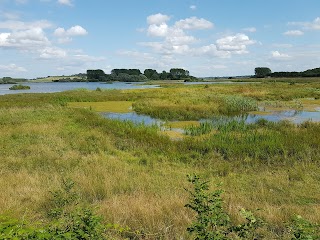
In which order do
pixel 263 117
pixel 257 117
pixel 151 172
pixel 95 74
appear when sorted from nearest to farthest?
pixel 151 172 < pixel 257 117 < pixel 263 117 < pixel 95 74

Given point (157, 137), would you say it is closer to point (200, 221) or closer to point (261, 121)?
point (261, 121)

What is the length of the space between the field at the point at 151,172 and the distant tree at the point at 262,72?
166 meters

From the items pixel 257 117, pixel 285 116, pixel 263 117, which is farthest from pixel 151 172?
pixel 285 116

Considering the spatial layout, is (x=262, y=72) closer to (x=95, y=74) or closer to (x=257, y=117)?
Answer: (x=95, y=74)

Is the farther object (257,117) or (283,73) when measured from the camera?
(283,73)

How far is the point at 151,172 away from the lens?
10992 mm

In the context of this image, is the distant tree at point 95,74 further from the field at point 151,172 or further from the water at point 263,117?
the field at point 151,172

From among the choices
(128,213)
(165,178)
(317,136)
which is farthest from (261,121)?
(128,213)

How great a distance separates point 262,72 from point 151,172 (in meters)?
181

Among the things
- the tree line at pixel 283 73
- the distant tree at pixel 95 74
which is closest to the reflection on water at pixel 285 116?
the tree line at pixel 283 73

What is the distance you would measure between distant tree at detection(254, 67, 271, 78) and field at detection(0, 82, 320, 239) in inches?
6540

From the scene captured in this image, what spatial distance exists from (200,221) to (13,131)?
16.0 metres

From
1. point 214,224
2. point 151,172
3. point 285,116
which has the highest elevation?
point 214,224

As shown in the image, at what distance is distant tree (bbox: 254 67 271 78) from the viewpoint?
17707 cm
